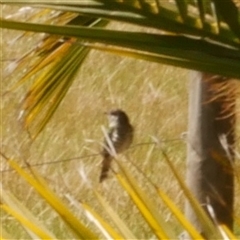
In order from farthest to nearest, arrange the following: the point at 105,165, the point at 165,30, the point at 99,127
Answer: the point at 99,127 → the point at 105,165 → the point at 165,30

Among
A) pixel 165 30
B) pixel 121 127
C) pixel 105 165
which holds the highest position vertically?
pixel 165 30

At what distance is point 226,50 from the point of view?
3.01ft

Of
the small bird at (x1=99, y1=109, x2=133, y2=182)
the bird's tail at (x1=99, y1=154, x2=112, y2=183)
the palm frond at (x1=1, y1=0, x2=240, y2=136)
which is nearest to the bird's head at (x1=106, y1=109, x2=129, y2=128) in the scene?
the small bird at (x1=99, y1=109, x2=133, y2=182)

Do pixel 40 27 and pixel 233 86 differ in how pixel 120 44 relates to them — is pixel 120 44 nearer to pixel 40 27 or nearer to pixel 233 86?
pixel 40 27

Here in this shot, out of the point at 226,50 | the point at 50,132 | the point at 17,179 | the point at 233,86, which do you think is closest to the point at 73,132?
the point at 50,132

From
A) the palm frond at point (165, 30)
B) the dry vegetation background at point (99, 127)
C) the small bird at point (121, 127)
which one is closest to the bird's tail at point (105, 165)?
the dry vegetation background at point (99, 127)

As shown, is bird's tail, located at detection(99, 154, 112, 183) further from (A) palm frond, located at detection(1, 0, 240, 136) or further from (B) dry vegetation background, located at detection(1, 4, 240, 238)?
(A) palm frond, located at detection(1, 0, 240, 136)

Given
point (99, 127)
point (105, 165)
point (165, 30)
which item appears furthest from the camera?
point (99, 127)

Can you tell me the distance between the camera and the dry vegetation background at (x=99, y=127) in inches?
116

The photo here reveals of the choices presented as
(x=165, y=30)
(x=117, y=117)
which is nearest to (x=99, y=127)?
(x=117, y=117)

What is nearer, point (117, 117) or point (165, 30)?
point (165, 30)

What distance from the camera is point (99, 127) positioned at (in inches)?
131

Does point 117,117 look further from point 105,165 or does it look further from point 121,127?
point 105,165

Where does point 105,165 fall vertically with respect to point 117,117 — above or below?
above
